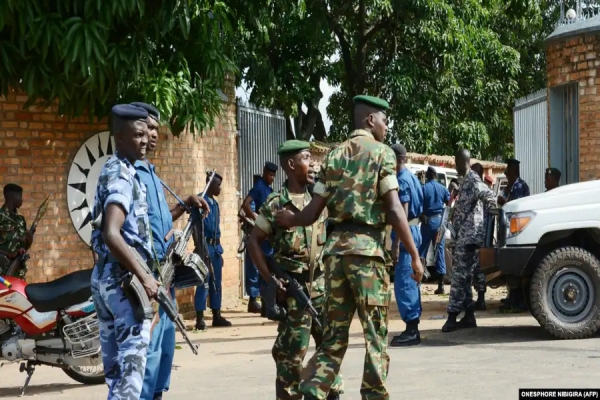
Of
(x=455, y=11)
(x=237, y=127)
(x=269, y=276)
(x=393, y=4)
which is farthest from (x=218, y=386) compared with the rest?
(x=455, y=11)

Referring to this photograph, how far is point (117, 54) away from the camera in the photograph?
9945 millimetres

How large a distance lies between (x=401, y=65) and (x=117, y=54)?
1247 cm

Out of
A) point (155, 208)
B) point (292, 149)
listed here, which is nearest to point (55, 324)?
point (155, 208)

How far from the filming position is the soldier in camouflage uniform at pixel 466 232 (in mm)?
10492

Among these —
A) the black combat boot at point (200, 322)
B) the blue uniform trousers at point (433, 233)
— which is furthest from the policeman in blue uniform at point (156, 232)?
the blue uniform trousers at point (433, 233)

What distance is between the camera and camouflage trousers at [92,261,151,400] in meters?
5.46

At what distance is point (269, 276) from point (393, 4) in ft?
50.0

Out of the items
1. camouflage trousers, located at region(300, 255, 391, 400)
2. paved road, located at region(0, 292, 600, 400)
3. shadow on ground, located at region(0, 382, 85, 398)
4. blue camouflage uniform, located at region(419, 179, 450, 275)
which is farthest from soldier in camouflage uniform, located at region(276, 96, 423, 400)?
blue camouflage uniform, located at region(419, 179, 450, 275)

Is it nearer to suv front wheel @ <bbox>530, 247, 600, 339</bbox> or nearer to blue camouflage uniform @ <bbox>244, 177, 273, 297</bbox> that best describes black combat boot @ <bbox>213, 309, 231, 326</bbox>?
blue camouflage uniform @ <bbox>244, 177, 273, 297</bbox>

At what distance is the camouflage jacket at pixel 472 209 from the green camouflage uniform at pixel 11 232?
4.40 m

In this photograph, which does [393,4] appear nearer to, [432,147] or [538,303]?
[432,147]

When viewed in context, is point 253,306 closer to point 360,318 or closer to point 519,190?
point 519,190

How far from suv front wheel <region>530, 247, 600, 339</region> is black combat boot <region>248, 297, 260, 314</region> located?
14.7 feet

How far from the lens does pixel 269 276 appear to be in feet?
20.6
